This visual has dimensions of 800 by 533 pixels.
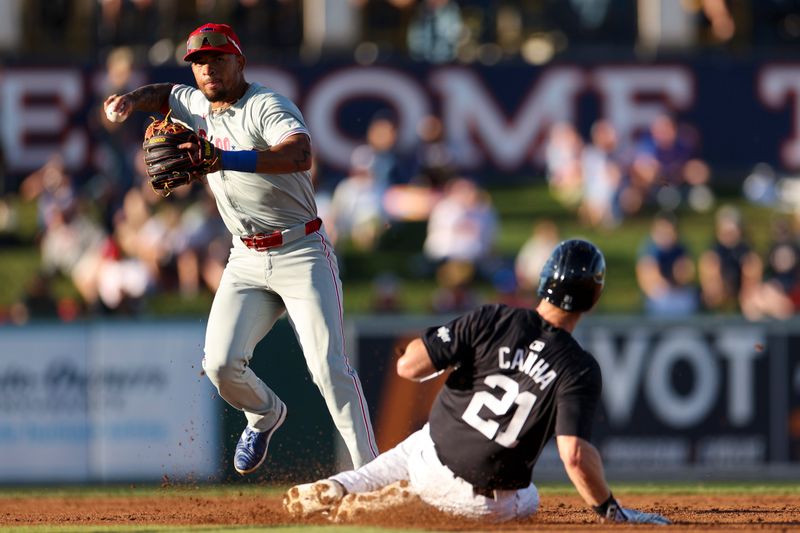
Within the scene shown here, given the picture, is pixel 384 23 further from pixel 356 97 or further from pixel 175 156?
pixel 175 156

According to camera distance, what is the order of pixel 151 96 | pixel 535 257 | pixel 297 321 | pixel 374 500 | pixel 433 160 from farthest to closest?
pixel 433 160, pixel 535 257, pixel 151 96, pixel 297 321, pixel 374 500

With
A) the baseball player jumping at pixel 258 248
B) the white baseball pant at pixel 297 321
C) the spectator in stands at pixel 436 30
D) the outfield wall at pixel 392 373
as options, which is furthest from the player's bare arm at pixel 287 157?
the spectator in stands at pixel 436 30

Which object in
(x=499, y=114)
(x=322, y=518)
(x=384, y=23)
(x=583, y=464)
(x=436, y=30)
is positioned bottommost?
(x=322, y=518)

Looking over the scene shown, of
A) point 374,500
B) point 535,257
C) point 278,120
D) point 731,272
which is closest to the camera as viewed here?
point 374,500

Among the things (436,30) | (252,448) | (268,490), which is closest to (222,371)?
(252,448)

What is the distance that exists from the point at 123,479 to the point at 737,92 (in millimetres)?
10594

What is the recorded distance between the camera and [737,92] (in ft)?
61.5

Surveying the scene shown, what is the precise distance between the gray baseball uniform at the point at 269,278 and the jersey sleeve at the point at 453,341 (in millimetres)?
1121

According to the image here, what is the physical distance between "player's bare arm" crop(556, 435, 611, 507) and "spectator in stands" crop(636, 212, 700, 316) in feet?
26.7

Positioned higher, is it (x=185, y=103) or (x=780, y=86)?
(x=780, y=86)

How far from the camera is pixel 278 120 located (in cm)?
710

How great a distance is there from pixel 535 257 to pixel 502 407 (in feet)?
30.3

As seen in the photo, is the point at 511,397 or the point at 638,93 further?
the point at 638,93

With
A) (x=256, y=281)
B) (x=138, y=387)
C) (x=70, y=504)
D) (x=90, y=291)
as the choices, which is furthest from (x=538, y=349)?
(x=90, y=291)
